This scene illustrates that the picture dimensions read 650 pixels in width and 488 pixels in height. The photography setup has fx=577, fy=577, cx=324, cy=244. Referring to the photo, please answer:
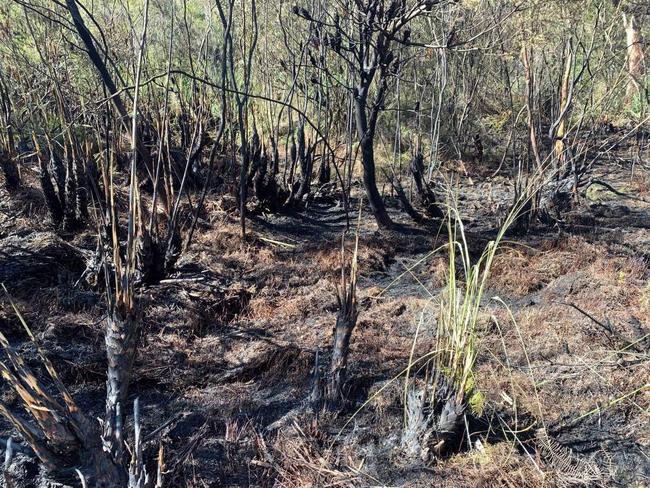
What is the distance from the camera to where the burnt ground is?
2422 mm

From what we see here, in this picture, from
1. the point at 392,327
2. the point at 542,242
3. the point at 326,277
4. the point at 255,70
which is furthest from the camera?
the point at 255,70

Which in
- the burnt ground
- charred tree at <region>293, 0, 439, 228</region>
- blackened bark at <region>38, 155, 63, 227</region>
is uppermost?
charred tree at <region>293, 0, 439, 228</region>

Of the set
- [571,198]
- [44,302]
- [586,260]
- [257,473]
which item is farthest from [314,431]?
[571,198]

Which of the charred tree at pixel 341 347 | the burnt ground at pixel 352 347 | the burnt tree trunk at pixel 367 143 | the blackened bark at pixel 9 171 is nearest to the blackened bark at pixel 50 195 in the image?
the burnt ground at pixel 352 347

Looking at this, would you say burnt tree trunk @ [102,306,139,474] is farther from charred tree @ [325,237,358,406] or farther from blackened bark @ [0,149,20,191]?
blackened bark @ [0,149,20,191]

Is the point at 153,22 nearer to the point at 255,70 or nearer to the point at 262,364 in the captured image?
the point at 255,70

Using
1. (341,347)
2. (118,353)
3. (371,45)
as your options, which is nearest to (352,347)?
(341,347)

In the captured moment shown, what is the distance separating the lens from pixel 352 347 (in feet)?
10.5

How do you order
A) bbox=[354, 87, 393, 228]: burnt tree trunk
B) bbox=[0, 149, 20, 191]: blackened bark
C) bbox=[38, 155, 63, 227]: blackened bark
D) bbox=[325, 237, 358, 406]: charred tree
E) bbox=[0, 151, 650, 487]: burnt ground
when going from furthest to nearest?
1. bbox=[0, 149, 20, 191]: blackened bark
2. bbox=[354, 87, 393, 228]: burnt tree trunk
3. bbox=[38, 155, 63, 227]: blackened bark
4. bbox=[325, 237, 358, 406]: charred tree
5. bbox=[0, 151, 650, 487]: burnt ground

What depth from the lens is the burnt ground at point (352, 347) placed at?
242 cm

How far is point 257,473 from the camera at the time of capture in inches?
96.1

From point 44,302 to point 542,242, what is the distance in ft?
11.5

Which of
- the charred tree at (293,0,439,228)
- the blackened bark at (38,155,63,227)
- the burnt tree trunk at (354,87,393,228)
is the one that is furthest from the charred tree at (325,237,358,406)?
the blackened bark at (38,155,63,227)

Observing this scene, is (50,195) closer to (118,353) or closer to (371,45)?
(118,353)
